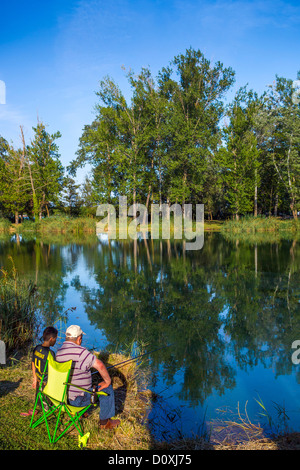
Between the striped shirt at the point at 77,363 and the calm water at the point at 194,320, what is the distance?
123cm

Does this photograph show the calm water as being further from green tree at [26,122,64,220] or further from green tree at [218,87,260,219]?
green tree at [26,122,64,220]

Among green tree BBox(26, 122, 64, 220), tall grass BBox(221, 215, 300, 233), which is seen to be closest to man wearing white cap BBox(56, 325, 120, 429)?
tall grass BBox(221, 215, 300, 233)

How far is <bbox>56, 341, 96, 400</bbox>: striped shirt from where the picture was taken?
3.57m

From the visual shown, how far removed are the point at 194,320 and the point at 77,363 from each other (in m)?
5.54

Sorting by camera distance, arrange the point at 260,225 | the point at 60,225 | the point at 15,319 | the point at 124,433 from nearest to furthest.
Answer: the point at 124,433, the point at 15,319, the point at 260,225, the point at 60,225

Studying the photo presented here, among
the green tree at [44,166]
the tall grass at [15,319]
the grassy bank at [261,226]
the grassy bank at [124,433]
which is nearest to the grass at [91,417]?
the grassy bank at [124,433]

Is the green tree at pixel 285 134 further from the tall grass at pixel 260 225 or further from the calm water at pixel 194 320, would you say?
the calm water at pixel 194 320

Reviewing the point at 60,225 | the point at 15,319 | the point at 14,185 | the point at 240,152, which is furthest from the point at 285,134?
the point at 15,319

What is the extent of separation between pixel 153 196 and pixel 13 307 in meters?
40.4

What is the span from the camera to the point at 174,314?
9242mm

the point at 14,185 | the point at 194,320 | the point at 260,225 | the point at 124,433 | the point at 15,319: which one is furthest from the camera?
the point at 14,185

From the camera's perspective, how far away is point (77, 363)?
141 inches

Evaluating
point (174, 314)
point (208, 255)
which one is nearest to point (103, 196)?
point (208, 255)

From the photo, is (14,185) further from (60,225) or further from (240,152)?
(240,152)
